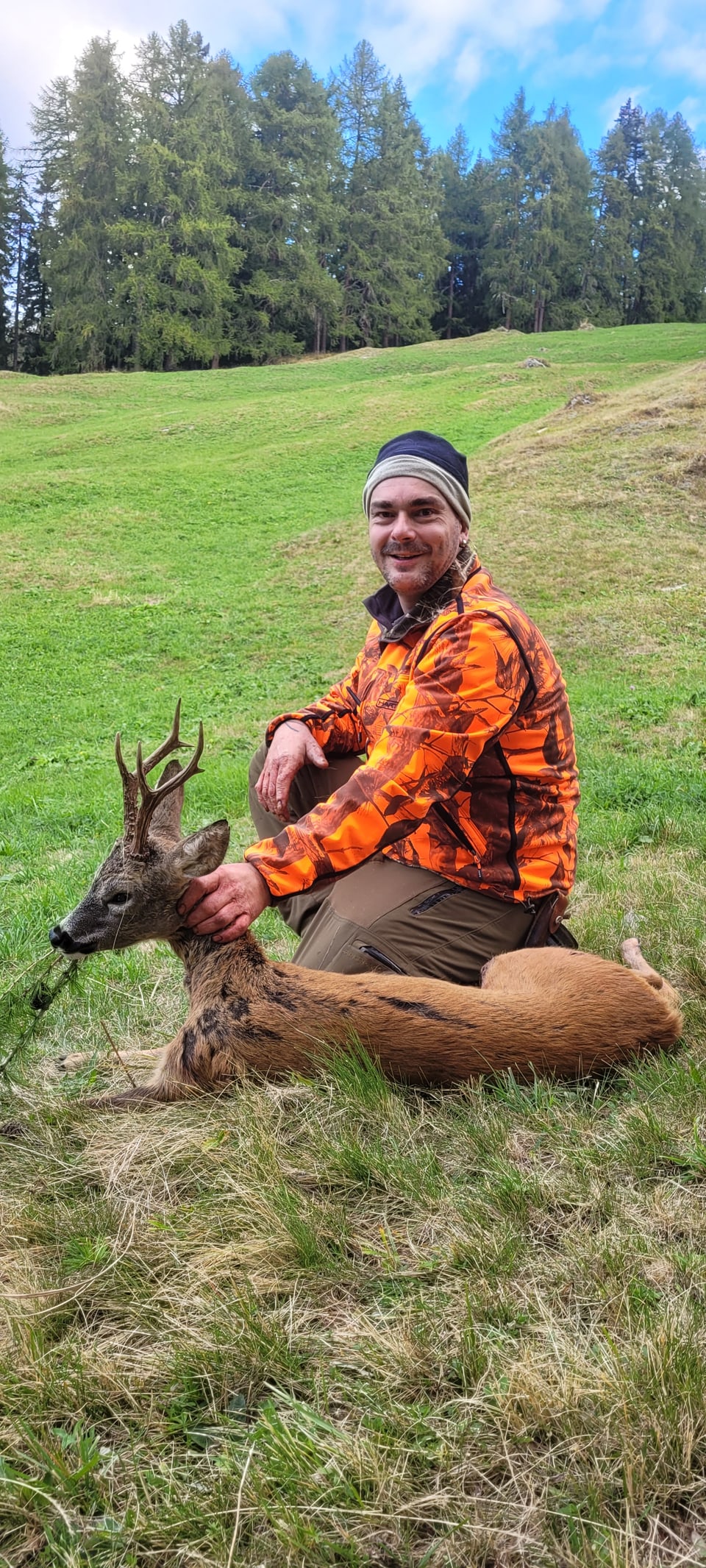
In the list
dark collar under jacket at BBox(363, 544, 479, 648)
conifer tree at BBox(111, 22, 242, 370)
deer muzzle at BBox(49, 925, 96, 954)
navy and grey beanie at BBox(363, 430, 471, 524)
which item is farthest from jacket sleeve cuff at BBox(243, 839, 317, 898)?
conifer tree at BBox(111, 22, 242, 370)

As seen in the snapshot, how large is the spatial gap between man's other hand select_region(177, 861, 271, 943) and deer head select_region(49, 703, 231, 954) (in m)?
0.05

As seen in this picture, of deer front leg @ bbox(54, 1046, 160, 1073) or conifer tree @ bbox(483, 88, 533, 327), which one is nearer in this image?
deer front leg @ bbox(54, 1046, 160, 1073)

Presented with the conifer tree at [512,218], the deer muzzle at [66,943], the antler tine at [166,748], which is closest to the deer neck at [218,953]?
the deer muzzle at [66,943]

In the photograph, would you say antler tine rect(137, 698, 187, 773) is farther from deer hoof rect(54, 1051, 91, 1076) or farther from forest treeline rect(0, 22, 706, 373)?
forest treeline rect(0, 22, 706, 373)

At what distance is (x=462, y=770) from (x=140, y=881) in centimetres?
105

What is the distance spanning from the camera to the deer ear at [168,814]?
10.8 ft

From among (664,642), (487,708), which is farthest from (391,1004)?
(664,642)

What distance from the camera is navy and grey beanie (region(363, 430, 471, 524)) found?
11.8ft

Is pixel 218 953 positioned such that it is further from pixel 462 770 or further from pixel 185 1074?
pixel 462 770

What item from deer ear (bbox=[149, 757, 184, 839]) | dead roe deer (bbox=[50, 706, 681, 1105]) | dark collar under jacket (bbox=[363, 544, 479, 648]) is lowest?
dead roe deer (bbox=[50, 706, 681, 1105])

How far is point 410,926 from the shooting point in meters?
3.25

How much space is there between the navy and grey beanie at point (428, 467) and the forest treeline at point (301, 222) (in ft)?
171

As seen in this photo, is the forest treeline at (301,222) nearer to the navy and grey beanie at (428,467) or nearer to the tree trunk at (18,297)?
the tree trunk at (18,297)

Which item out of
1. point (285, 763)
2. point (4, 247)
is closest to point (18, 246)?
point (4, 247)
